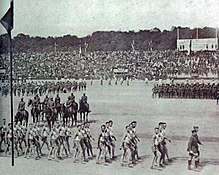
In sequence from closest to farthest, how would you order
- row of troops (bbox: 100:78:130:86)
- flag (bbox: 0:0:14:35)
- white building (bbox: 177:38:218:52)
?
white building (bbox: 177:38:218:52), row of troops (bbox: 100:78:130:86), flag (bbox: 0:0:14:35)

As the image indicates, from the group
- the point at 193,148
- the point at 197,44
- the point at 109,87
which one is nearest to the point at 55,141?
the point at 109,87

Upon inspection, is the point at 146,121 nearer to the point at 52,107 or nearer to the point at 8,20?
the point at 52,107

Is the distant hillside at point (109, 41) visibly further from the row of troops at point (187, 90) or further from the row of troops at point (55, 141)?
the row of troops at point (55, 141)

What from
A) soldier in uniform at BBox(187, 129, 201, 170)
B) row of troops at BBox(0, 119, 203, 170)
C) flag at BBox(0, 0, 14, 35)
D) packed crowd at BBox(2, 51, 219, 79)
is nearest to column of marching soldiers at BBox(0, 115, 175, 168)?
row of troops at BBox(0, 119, 203, 170)

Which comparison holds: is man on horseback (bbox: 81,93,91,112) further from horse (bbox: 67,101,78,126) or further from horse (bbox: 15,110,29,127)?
horse (bbox: 15,110,29,127)

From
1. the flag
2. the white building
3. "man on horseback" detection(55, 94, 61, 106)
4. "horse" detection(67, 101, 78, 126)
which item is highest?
the flag

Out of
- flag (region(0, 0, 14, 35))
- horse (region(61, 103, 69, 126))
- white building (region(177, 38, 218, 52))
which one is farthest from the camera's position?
flag (region(0, 0, 14, 35))

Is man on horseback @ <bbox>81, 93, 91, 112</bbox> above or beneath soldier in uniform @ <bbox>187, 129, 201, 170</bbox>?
above
